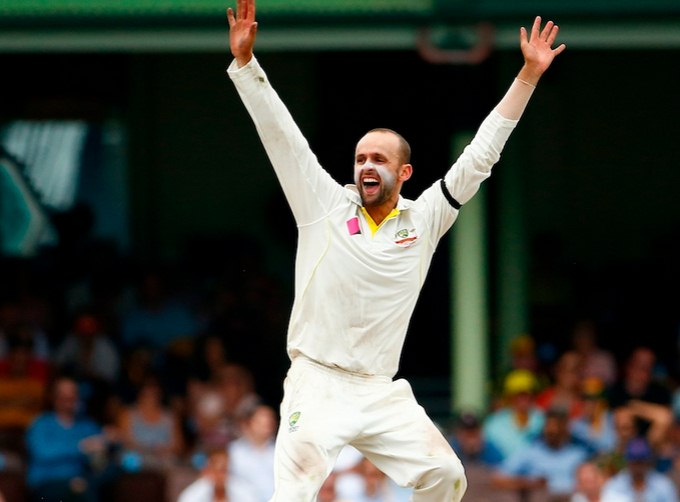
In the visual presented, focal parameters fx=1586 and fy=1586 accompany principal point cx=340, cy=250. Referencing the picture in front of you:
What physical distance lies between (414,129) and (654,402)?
4.98m

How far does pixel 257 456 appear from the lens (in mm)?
11180

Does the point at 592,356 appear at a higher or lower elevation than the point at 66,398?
higher

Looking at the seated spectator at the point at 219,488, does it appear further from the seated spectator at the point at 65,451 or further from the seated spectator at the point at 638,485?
the seated spectator at the point at 638,485

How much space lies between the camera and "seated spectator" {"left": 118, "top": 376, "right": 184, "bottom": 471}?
12.3 metres

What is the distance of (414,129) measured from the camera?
53.9 ft

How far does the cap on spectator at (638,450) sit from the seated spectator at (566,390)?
0.61 metres

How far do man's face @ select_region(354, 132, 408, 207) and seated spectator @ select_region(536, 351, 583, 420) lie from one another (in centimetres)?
584

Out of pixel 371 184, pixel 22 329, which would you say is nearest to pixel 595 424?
pixel 22 329

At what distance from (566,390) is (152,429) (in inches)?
129

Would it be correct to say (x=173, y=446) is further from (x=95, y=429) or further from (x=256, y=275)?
(x=256, y=275)

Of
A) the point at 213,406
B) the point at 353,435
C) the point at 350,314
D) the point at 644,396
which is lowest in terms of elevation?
the point at 213,406

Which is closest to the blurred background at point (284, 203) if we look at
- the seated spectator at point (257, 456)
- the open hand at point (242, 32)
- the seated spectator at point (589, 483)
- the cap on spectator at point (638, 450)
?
the cap on spectator at point (638, 450)

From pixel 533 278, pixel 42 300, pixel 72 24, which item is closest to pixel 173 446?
pixel 42 300

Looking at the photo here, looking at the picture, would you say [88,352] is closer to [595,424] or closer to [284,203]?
[284,203]
